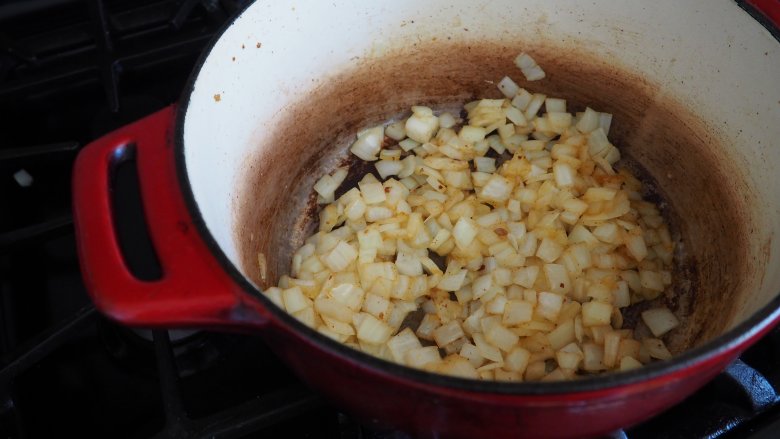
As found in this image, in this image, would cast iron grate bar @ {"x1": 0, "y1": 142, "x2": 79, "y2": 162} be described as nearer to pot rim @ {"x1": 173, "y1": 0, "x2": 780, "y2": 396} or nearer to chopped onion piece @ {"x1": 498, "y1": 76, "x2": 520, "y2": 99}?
pot rim @ {"x1": 173, "y1": 0, "x2": 780, "y2": 396}

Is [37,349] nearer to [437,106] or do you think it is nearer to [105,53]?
[105,53]

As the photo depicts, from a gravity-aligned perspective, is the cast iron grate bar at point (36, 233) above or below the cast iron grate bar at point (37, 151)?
below

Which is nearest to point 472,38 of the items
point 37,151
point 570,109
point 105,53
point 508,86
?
point 508,86

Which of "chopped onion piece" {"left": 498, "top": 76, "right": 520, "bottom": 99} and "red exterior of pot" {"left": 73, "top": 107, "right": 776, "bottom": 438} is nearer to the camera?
"red exterior of pot" {"left": 73, "top": 107, "right": 776, "bottom": 438}

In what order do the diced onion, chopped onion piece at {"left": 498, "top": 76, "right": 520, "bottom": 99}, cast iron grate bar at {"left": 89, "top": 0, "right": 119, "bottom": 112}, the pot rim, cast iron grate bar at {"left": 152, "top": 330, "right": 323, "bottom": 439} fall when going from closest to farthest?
the pot rim < cast iron grate bar at {"left": 152, "top": 330, "right": 323, "bottom": 439} < the diced onion < cast iron grate bar at {"left": 89, "top": 0, "right": 119, "bottom": 112} < chopped onion piece at {"left": 498, "top": 76, "right": 520, "bottom": 99}

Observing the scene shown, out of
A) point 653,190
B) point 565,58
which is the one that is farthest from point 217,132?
point 653,190

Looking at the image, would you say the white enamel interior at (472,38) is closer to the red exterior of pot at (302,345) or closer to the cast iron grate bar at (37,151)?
the red exterior of pot at (302,345)

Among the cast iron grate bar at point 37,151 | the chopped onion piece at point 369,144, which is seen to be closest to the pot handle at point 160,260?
the cast iron grate bar at point 37,151

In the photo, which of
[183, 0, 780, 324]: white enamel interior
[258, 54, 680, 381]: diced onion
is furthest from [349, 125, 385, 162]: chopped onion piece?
[183, 0, 780, 324]: white enamel interior
